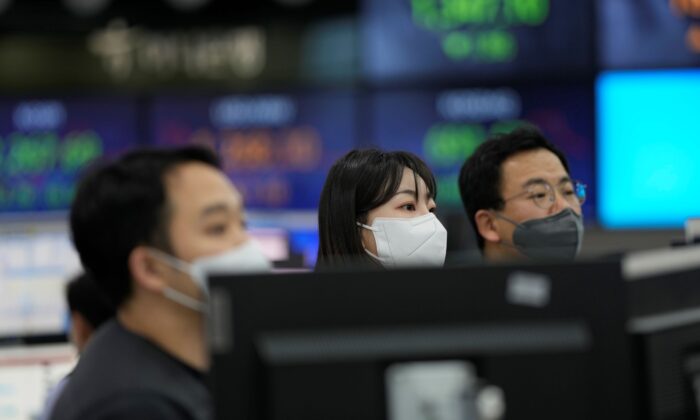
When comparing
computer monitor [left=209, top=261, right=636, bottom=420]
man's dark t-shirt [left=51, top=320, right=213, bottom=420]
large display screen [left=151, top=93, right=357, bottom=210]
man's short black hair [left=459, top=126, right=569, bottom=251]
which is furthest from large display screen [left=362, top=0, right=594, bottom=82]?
computer monitor [left=209, top=261, right=636, bottom=420]

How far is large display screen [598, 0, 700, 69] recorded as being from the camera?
5215 millimetres

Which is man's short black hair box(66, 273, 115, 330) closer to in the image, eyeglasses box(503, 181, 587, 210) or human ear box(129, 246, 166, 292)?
eyeglasses box(503, 181, 587, 210)

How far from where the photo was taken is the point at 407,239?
105 inches

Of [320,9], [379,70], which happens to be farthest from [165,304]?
[320,9]

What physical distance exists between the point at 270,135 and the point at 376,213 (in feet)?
10.9

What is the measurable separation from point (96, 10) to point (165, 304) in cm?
621

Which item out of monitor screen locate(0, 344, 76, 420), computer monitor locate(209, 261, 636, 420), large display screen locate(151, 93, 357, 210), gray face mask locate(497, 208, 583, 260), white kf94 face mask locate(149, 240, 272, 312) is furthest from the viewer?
large display screen locate(151, 93, 357, 210)

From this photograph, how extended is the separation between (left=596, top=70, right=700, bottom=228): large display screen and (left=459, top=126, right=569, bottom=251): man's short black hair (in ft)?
7.87

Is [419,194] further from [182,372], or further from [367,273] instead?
[367,273]

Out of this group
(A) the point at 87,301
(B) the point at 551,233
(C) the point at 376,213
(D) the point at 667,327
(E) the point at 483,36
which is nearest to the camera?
(D) the point at 667,327

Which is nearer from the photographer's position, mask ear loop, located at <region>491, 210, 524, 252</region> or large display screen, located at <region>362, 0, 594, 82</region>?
mask ear loop, located at <region>491, 210, 524, 252</region>

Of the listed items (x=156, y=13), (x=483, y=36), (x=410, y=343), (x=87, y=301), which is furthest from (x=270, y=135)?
(x=410, y=343)

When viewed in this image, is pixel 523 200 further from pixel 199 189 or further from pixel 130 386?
pixel 130 386

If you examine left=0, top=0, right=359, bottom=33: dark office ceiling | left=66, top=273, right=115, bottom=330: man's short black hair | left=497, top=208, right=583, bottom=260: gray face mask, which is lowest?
left=66, top=273, right=115, bottom=330: man's short black hair
